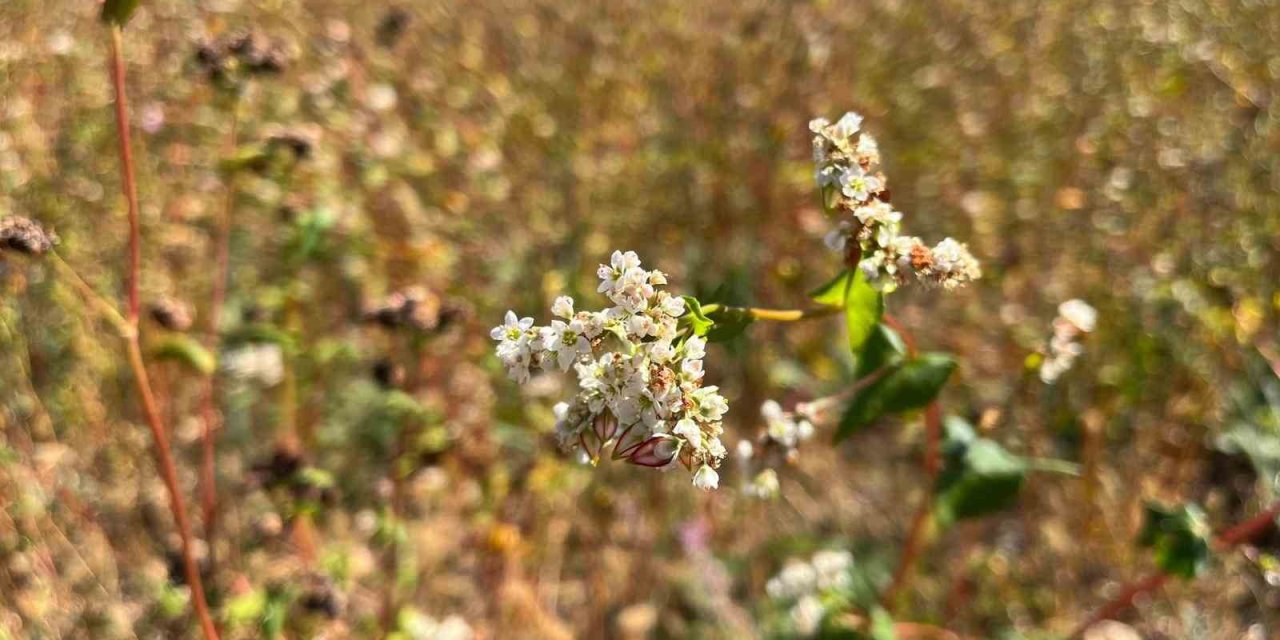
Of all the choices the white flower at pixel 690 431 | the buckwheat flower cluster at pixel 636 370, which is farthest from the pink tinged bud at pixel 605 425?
the white flower at pixel 690 431

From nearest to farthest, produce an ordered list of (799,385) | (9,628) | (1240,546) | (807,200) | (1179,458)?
(1240,546), (9,628), (1179,458), (799,385), (807,200)

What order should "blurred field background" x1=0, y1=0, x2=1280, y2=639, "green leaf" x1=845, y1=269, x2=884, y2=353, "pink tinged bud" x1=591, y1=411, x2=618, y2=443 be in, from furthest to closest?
"blurred field background" x1=0, y1=0, x2=1280, y2=639 < "green leaf" x1=845, y1=269, x2=884, y2=353 < "pink tinged bud" x1=591, y1=411, x2=618, y2=443

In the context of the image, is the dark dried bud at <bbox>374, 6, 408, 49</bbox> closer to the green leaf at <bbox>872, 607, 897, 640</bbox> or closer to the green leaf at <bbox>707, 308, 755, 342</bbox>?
the green leaf at <bbox>707, 308, 755, 342</bbox>

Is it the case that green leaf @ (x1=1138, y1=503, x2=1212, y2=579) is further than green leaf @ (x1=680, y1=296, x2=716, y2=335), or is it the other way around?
green leaf @ (x1=1138, y1=503, x2=1212, y2=579)

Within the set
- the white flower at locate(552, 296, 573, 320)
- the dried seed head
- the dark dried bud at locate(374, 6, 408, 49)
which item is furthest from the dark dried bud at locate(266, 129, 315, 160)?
the dried seed head

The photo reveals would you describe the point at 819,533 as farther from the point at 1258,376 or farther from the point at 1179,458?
the point at 1258,376

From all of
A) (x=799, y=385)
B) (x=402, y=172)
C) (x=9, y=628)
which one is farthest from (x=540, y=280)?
(x=9, y=628)

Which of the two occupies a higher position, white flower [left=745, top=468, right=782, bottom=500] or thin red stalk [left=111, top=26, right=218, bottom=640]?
thin red stalk [left=111, top=26, right=218, bottom=640]
